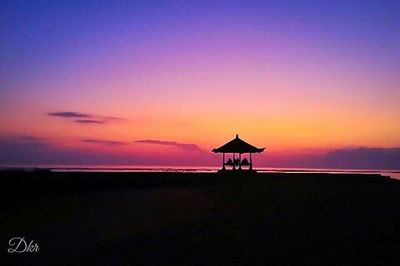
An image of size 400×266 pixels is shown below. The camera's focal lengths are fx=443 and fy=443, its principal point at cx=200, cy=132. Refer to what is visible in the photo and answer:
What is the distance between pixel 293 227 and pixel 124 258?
381cm

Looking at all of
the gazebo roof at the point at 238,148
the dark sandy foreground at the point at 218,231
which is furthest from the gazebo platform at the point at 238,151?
the dark sandy foreground at the point at 218,231

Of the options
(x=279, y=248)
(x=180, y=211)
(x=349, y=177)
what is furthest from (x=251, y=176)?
(x=279, y=248)

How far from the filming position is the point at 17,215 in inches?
571

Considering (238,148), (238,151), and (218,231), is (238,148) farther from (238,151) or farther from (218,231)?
(218,231)

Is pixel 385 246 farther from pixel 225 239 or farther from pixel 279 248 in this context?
pixel 225 239

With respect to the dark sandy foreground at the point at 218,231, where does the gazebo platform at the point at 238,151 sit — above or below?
above

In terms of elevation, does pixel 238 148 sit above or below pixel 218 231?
above

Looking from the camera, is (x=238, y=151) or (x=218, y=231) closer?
(x=218, y=231)

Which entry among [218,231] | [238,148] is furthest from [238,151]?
[218,231]

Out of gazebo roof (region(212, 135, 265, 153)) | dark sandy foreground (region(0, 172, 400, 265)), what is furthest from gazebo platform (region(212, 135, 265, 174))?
dark sandy foreground (region(0, 172, 400, 265))

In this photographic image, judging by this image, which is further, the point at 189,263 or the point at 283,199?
the point at 283,199

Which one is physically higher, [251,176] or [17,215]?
[251,176]

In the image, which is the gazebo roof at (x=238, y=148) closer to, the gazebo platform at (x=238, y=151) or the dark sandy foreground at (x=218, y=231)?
the gazebo platform at (x=238, y=151)

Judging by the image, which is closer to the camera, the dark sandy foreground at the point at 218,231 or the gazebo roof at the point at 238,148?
the dark sandy foreground at the point at 218,231
